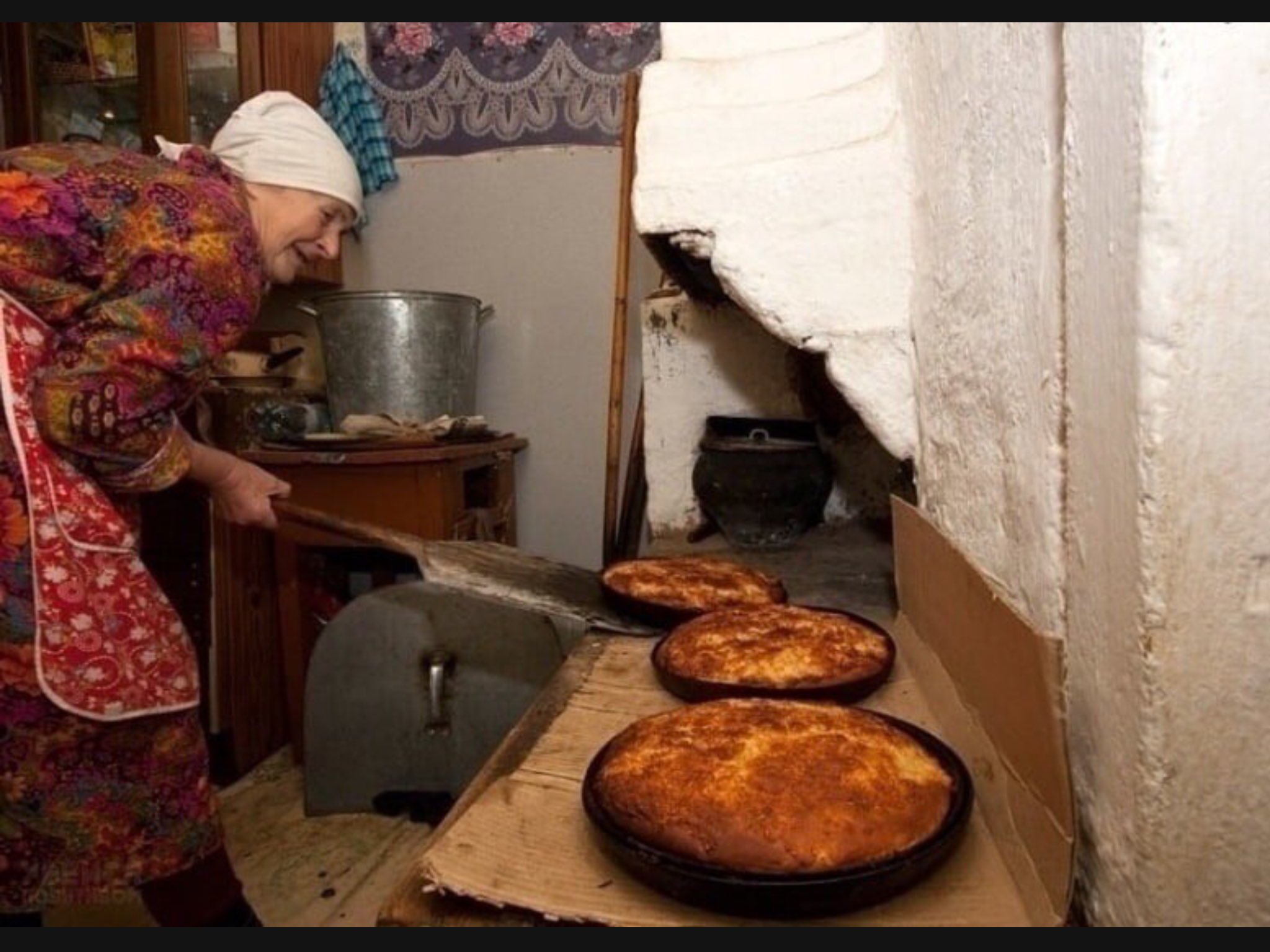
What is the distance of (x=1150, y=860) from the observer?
27.2 inches

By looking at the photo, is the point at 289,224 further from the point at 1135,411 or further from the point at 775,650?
the point at 1135,411

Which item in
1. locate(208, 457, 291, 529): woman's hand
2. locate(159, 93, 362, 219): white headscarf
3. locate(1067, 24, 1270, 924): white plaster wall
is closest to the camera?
locate(1067, 24, 1270, 924): white plaster wall

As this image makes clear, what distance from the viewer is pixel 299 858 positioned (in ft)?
7.22

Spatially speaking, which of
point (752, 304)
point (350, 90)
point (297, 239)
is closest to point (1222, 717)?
point (752, 304)

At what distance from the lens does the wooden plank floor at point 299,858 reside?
1.96 meters

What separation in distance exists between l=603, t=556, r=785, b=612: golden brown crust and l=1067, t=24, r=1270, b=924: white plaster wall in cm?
84

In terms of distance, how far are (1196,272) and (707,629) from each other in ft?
2.83

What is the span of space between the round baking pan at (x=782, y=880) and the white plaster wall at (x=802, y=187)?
2.83 feet

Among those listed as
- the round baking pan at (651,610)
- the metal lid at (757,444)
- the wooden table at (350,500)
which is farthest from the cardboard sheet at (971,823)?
the wooden table at (350,500)

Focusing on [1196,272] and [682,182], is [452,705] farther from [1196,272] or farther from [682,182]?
[1196,272]

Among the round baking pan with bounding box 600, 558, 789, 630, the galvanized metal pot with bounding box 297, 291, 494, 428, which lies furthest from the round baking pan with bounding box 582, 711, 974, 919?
the galvanized metal pot with bounding box 297, 291, 494, 428

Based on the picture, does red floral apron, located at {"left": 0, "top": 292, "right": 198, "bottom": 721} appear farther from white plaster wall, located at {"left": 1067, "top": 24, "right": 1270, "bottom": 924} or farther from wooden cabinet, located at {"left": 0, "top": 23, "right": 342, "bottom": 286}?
wooden cabinet, located at {"left": 0, "top": 23, "right": 342, "bottom": 286}

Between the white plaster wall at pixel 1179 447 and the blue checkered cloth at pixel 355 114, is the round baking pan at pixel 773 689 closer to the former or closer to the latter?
the white plaster wall at pixel 1179 447

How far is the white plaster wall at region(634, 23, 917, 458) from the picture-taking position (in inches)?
58.4
